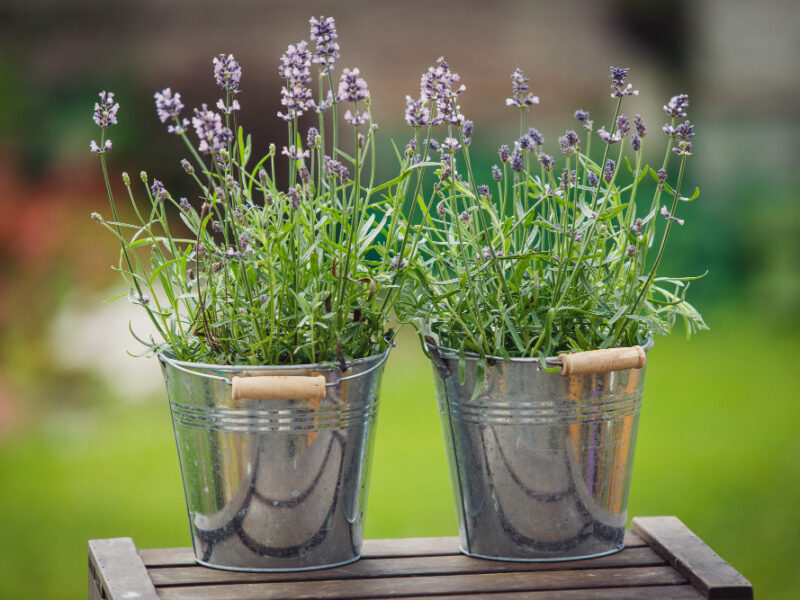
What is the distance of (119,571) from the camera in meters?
1.61

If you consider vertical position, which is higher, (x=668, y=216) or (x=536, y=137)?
(x=536, y=137)

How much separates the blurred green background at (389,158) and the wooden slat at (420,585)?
2129 mm

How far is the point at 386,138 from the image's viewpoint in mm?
7020

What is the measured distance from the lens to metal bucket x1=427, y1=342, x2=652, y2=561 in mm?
1541

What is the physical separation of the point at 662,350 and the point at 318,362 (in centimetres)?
499

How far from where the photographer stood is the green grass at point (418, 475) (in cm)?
376

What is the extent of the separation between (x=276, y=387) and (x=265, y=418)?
0.25 ft

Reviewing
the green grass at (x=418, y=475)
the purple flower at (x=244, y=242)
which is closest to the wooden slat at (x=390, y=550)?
the purple flower at (x=244, y=242)

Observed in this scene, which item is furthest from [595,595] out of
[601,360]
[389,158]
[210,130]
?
[389,158]

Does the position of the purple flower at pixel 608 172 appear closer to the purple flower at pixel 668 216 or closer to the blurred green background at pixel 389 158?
the purple flower at pixel 668 216

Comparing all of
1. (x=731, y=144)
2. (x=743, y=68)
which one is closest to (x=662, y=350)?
(x=731, y=144)

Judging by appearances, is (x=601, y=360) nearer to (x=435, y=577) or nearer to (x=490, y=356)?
(x=490, y=356)

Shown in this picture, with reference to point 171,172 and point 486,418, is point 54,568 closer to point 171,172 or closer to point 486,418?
point 486,418

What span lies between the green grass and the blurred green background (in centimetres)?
1
